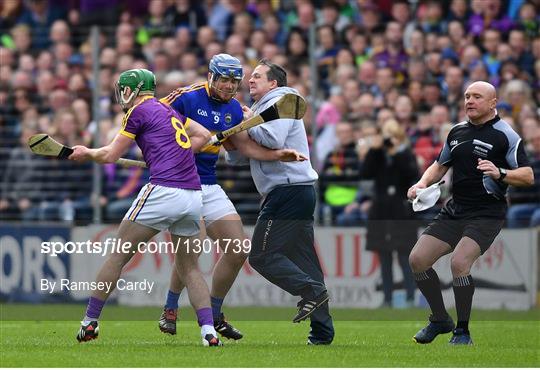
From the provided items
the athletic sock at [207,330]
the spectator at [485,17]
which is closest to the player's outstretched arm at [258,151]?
the athletic sock at [207,330]

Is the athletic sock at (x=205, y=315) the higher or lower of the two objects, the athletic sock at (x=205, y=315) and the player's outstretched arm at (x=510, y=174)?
the lower

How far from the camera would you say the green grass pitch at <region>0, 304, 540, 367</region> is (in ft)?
31.8

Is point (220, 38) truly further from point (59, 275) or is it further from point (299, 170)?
point (299, 170)

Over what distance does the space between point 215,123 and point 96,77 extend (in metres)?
7.91

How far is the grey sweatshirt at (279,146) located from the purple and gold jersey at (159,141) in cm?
79

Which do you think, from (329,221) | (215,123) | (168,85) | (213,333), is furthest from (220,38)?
(213,333)

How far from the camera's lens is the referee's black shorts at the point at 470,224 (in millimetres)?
11633

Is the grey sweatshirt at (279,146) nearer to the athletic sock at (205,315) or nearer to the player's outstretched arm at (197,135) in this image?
the player's outstretched arm at (197,135)

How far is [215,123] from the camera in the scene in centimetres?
1158

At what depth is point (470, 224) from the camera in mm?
11672

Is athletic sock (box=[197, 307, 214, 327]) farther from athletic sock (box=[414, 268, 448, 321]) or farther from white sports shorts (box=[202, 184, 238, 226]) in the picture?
athletic sock (box=[414, 268, 448, 321])

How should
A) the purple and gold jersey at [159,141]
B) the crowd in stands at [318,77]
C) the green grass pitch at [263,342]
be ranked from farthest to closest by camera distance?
the crowd in stands at [318,77]
the purple and gold jersey at [159,141]
the green grass pitch at [263,342]

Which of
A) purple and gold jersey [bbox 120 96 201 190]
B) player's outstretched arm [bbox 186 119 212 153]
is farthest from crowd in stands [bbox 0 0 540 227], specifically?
purple and gold jersey [bbox 120 96 201 190]

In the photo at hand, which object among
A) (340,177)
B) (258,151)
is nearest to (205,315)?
(258,151)
